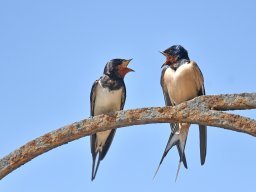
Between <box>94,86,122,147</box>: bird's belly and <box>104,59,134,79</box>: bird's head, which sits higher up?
<box>104,59,134,79</box>: bird's head

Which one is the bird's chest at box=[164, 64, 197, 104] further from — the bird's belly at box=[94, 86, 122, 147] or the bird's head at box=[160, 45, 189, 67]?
the bird's belly at box=[94, 86, 122, 147]

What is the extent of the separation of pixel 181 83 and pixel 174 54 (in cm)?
30

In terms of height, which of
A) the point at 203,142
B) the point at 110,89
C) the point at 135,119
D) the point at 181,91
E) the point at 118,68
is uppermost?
the point at 118,68

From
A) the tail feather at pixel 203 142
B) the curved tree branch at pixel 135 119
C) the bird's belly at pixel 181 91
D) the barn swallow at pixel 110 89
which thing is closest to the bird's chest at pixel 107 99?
the barn swallow at pixel 110 89

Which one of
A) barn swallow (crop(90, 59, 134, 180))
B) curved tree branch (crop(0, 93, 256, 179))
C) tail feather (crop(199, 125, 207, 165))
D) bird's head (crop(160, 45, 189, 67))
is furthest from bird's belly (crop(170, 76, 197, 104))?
curved tree branch (crop(0, 93, 256, 179))

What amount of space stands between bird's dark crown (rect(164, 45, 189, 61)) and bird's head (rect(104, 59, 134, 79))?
345 millimetres

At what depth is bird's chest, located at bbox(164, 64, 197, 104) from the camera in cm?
376

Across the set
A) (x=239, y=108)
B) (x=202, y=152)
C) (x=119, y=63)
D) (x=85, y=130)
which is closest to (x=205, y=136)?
(x=202, y=152)

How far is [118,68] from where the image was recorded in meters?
4.25

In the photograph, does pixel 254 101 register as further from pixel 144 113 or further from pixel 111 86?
pixel 111 86

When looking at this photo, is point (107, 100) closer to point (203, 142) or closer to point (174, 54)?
point (174, 54)

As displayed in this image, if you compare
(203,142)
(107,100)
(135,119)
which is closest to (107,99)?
(107,100)

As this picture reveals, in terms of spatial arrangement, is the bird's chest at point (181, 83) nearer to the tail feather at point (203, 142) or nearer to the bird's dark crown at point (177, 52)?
the bird's dark crown at point (177, 52)

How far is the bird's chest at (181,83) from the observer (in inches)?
148
